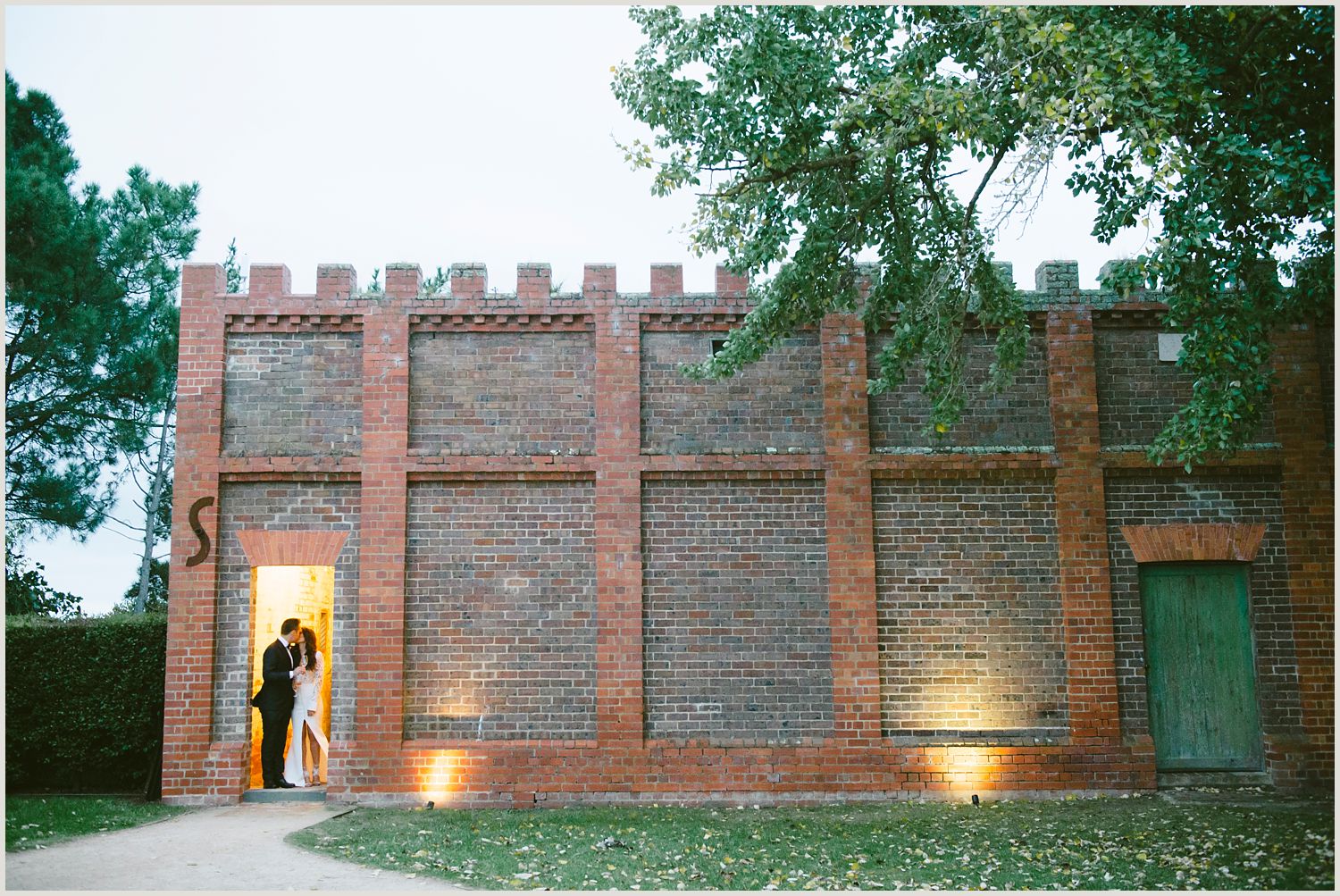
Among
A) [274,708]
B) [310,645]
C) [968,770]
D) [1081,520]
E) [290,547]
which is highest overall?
[1081,520]

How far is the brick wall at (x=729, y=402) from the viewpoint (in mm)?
11594


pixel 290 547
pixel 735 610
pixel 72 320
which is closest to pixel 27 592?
pixel 72 320

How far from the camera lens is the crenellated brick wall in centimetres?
1102

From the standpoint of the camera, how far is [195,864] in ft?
27.1

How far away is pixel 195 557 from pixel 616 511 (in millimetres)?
4523

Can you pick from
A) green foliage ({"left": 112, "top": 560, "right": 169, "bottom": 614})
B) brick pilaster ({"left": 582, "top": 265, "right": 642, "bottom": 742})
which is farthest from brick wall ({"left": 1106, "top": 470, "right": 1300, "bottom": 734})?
green foliage ({"left": 112, "top": 560, "right": 169, "bottom": 614})

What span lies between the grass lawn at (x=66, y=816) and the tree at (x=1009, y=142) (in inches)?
282

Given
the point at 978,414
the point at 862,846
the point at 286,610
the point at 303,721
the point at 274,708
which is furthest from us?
the point at 286,610

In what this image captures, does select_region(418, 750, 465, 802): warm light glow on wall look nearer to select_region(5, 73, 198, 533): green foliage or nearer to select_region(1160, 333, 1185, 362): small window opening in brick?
select_region(1160, 333, 1185, 362): small window opening in brick

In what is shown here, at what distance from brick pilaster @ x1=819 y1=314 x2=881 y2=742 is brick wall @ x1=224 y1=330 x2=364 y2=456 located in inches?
206

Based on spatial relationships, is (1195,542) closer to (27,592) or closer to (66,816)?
(66,816)

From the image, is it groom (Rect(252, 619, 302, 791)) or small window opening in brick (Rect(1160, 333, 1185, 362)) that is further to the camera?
small window opening in brick (Rect(1160, 333, 1185, 362))

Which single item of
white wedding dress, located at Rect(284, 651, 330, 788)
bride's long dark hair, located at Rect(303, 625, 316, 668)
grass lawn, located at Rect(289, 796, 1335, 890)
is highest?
bride's long dark hair, located at Rect(303, 625, 316, 668)

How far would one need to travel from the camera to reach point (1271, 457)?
11.4 meters
